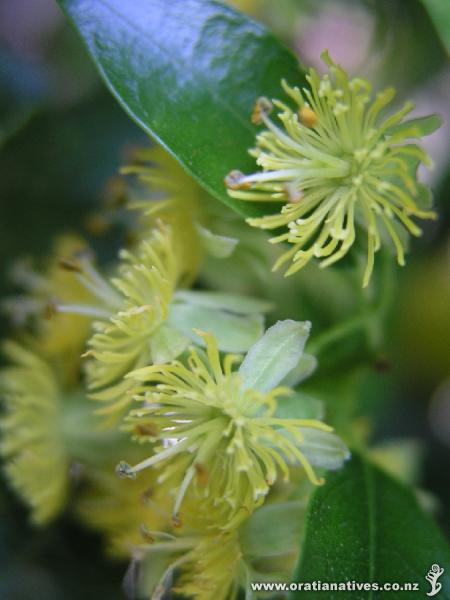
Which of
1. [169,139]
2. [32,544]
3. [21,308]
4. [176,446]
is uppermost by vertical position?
[169,139]

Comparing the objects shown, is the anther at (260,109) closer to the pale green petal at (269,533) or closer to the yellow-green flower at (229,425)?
the yellow-green flower at (229,425)

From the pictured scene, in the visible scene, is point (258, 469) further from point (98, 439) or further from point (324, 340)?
point (98, 439)

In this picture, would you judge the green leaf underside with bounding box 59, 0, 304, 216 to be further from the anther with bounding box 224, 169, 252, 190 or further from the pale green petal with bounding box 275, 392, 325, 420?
the pale green petal with bounding box 275, 392, 325, 420

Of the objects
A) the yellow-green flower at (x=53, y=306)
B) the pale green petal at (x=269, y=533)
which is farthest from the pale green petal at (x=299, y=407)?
the yellow-green flower at (x=53, y=306)

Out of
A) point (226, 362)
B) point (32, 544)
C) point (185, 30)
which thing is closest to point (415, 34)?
point (185, 30)

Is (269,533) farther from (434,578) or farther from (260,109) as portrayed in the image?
(260,109)

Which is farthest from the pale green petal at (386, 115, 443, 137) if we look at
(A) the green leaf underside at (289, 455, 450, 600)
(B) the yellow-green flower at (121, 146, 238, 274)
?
(A) the green leaf underside at (289, 455, 450, 600)
